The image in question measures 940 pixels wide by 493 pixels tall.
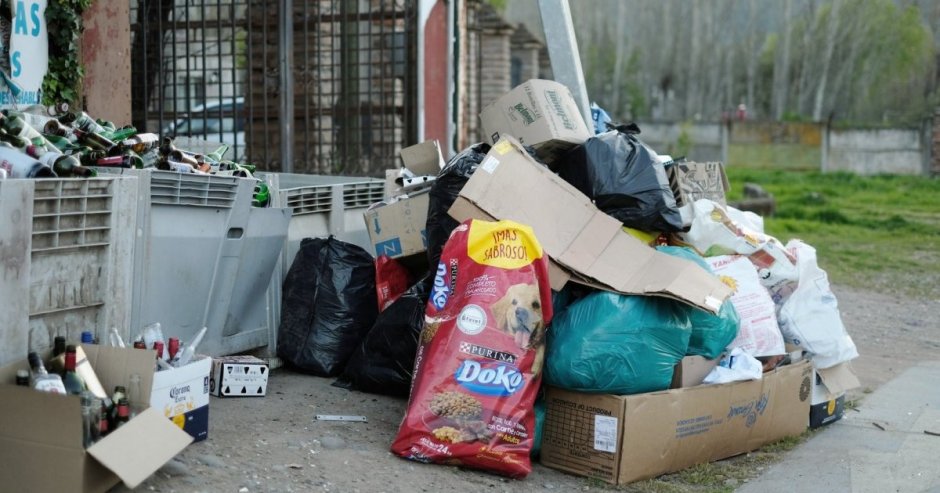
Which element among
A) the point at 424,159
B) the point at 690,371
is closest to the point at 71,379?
the point at 690,371

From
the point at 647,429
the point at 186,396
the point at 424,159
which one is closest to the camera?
the point at 186,396

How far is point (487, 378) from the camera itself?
3.59 m

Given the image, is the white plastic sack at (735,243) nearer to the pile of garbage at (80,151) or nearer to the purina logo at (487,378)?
the purina logo at (487,378)

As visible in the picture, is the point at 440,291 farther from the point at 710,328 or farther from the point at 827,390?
the point at 827,390

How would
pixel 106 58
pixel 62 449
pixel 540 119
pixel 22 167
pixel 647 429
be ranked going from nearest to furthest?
pixel 62 449, pixel 22 167, pixel 647 429, pixel 540 119, pixel 106 58

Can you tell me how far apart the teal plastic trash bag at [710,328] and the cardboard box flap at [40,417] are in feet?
7.54

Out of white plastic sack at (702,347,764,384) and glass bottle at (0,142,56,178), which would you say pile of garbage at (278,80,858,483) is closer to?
white plastic sack at (702,347,764,384)

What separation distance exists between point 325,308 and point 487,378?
1382 millimetres

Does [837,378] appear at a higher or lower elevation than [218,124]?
lower

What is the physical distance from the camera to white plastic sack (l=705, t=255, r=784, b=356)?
14.3ft

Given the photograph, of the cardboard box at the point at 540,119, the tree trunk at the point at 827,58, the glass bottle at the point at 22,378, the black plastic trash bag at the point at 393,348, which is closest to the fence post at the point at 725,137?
the tree trunk at the point at 827,58

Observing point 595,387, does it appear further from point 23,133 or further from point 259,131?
point 259,131

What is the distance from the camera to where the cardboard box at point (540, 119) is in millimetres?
4645

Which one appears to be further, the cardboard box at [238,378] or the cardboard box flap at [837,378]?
the cardboard box flap at [837,378]
